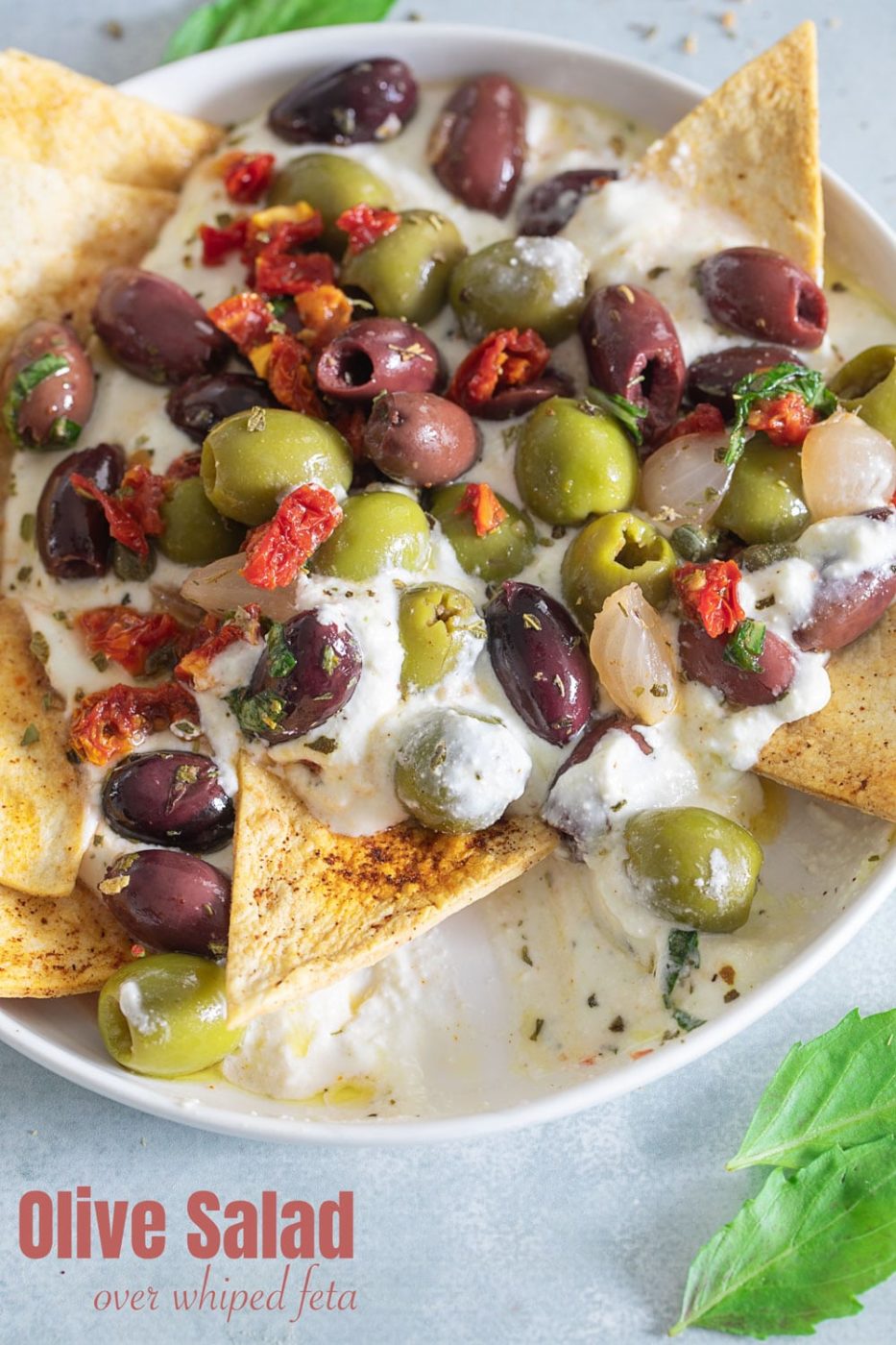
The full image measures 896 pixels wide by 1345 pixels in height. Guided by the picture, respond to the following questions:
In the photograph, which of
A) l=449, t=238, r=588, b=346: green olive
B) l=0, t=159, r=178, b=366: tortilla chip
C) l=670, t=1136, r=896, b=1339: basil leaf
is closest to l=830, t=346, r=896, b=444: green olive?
l=449, t=238, r=588, b=346: green olive

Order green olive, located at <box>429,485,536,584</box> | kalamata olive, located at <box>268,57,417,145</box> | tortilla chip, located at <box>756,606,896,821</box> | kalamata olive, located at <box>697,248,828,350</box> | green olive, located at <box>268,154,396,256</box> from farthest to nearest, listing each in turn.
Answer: kalamata olive, located at <box>268,57,417,145</box>
green olive, located at <box>268,154,396,256</box>
kalamata olive, located at <box>697,248,828,350</box>
green olive, located at <box>429,485,536,584</box>
tortilla chip, located at <box>756,606,896,821</box>

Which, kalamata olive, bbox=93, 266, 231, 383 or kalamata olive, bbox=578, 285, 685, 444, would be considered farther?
kalamata olive, bbox=93, 266, 231, 383

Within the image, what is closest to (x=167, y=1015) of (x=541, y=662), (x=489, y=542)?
(x=541, y=662)

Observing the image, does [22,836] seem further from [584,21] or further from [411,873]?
[584,21]

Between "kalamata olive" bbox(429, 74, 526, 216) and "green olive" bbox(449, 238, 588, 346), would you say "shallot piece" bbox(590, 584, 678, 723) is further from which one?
"kalamata olive" bbox(429, 74, 526, 216)

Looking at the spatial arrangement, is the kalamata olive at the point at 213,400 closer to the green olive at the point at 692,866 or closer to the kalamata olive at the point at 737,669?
the kalamata olive at the point at 737,669

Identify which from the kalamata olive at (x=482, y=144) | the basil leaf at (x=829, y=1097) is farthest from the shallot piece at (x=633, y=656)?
the kalamata olive at (x=482, y=144)
